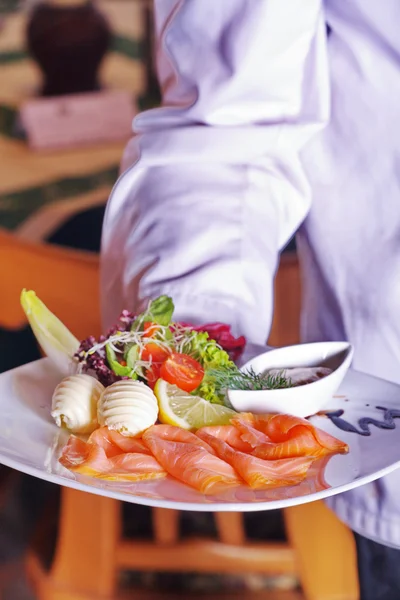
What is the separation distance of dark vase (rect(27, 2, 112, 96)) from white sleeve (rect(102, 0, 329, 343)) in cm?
202

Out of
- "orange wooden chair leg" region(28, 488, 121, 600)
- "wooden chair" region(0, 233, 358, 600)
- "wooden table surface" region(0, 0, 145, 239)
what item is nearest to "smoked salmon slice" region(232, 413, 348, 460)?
"wooden chair" region(0, 233, 358, 600)

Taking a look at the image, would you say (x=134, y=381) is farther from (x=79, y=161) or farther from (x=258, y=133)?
(x=79, y=161)

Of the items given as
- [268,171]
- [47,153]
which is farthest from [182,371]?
[47,153]

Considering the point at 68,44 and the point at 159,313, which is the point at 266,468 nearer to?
the point at 159,313

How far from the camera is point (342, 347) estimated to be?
0.73m

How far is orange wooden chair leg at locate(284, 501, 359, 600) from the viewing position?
1027 millimetres

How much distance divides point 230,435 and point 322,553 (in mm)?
536

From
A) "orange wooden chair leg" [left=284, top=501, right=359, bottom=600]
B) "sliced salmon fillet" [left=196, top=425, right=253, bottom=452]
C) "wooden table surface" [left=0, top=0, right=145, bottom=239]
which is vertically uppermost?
"sliced salmon fillet" [left=196, top=425, right=253, bottom=452]

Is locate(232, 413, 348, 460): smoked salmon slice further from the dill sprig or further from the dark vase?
the dark vase

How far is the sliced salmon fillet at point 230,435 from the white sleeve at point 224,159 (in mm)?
149

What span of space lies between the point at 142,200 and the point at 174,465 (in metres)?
0.30

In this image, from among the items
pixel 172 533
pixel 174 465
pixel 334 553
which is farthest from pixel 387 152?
pixel 172 533

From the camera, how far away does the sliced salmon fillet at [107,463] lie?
59cm

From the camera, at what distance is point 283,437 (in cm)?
64
